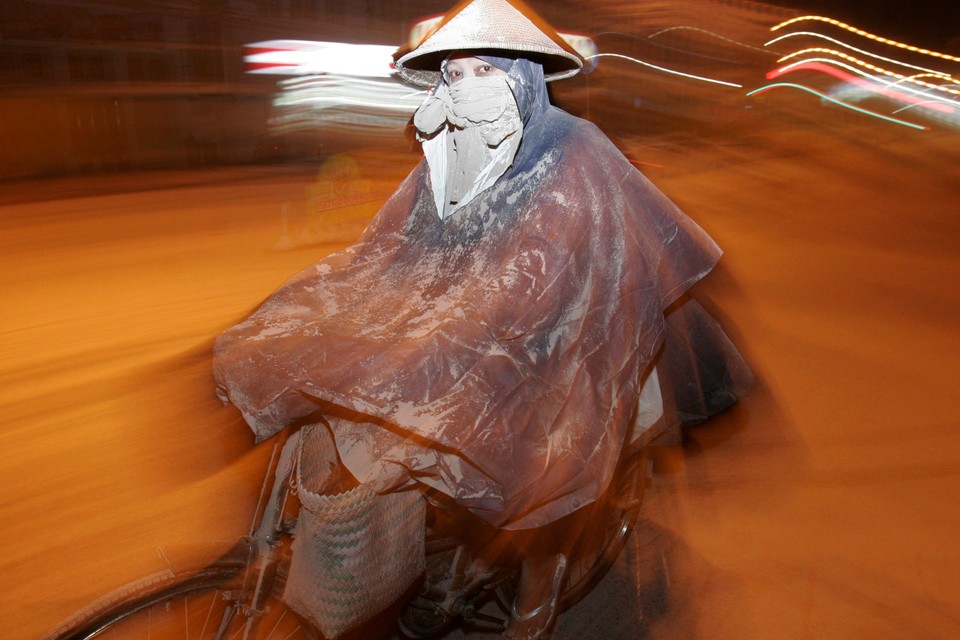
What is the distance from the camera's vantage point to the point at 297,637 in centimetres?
223

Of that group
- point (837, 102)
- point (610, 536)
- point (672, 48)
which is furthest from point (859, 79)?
point (610, 536)

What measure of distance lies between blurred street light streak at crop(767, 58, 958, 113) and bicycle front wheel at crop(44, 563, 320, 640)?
22619mm

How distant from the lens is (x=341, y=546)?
196 cm

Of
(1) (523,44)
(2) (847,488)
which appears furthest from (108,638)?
(2) (847,488)

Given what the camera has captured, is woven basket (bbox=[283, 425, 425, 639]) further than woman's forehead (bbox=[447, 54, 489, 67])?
No

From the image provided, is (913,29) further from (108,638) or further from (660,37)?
(108,638)

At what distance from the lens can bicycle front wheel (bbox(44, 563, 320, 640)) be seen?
6.93ft

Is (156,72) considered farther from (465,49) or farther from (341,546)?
(341,546)

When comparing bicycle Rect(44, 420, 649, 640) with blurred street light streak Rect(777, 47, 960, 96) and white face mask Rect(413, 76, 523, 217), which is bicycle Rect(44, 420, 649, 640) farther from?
blurred street light streak Rect(777, 47, 960, 96)

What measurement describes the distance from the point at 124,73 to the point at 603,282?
573 inches

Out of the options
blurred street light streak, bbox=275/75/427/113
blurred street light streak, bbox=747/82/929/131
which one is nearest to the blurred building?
blurred street light streak, bbox=275/75/427/113

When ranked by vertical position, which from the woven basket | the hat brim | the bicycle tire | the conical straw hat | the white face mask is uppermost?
the conical straw hat

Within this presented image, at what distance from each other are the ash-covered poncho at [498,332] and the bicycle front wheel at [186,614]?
0.59m

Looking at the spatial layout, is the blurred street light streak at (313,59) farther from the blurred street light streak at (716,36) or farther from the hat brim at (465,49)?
the hat brim at (465,49)
